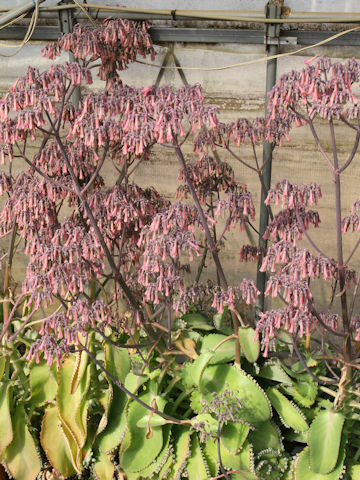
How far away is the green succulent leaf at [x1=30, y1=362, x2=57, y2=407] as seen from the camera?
331cm

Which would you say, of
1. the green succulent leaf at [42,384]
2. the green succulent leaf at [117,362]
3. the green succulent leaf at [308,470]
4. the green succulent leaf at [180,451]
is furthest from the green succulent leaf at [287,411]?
the green succulent leaf at [42,384]

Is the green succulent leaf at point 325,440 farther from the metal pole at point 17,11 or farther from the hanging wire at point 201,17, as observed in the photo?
the metal pole at point 17,11

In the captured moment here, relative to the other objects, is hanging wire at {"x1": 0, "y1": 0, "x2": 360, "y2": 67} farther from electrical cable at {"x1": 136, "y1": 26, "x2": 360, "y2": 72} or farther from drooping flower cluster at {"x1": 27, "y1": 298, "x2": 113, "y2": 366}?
drooping flower cluster at {"x1": 27, "y1": 298, "x2": 113, "y2": 366}

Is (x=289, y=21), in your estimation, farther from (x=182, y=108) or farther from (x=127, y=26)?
(x=182, y=108)

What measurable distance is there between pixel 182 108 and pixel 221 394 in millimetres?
1366

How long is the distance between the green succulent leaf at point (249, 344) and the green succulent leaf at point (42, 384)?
1065 mm

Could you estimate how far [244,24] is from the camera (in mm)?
3600

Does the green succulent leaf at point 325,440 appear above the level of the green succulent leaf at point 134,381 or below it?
below

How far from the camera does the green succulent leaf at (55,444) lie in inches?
123

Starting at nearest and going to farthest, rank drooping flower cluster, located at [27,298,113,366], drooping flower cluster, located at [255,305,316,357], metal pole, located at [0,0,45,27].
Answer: drooping flower cluster, located at [255,305,316,357]
drooping flower cluster, located at [27,298,113,366]
metal pole, located at [0,0,45,27]

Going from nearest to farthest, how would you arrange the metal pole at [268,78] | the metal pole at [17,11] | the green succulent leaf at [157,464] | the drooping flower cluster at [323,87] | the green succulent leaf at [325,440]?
the drooping flower cluster at [323,87] → the green succulent leaf at [325,440] → the green succulent leaf at [157,464] → the metal pole at [268,78] → the metal pole at [17,11]

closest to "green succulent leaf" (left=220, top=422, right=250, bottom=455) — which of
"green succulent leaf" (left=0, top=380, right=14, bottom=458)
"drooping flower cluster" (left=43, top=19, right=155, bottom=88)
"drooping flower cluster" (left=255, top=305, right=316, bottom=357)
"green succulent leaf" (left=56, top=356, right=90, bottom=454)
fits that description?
"drooping flower cluster" (left=255, top=305, right=316, bottom=357)

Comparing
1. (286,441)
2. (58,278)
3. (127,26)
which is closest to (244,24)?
(127,26)

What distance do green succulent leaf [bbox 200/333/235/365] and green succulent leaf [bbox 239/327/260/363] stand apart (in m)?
0.14
